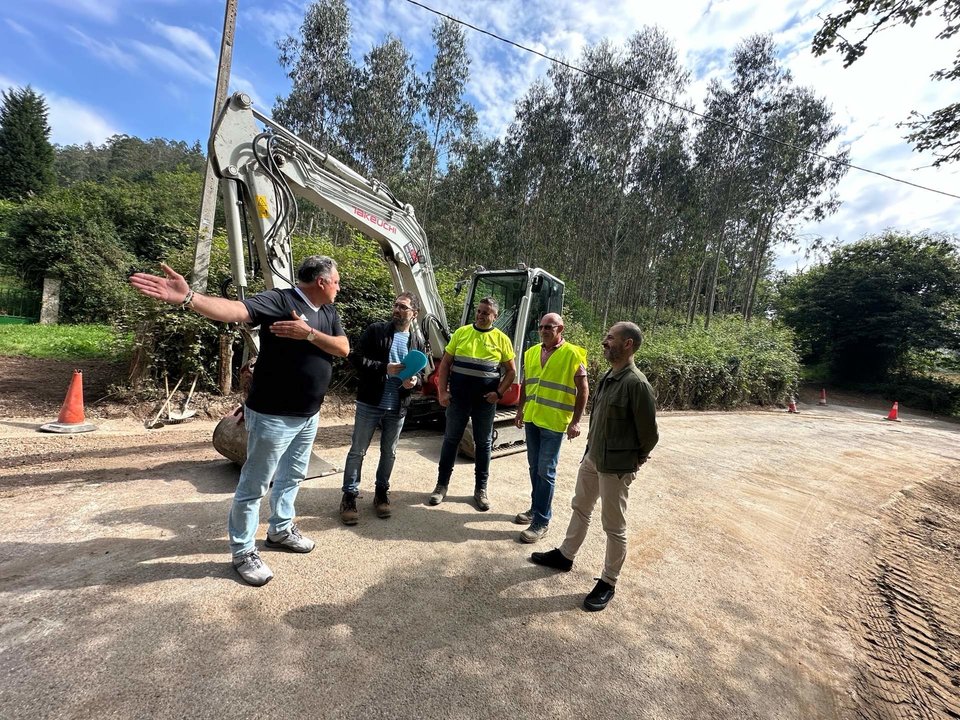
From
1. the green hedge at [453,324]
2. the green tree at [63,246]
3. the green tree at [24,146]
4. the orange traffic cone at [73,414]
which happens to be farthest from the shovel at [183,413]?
the green tree at [24,146]

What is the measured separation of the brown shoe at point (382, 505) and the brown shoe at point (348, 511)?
0.59ft

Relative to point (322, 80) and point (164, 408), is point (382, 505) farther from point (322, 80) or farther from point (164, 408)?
point (322, 80)

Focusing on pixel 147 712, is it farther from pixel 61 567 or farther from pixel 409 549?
pixel 409 549

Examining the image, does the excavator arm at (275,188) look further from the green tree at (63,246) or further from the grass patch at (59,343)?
the green tree at (63,246)

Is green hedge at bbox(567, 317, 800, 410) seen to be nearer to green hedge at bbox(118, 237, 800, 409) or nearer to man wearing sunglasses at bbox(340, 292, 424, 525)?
green hedge at bbox(118, 237, 800, 409)

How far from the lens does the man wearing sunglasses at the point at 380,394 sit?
3348 millimetres

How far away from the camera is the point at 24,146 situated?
27859 millimetres

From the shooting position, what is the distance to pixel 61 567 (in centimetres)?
246

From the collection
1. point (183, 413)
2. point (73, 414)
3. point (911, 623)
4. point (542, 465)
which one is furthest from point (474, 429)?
point (73, 414)

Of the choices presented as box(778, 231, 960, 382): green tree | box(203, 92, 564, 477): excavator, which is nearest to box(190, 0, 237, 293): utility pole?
box(203, 92, 564, 477): excavator

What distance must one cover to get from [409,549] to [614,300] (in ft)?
95.1

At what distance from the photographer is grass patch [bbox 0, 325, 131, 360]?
816cm

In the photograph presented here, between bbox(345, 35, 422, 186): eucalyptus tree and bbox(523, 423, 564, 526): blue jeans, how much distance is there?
21819 mm

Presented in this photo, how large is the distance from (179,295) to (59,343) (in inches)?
411
